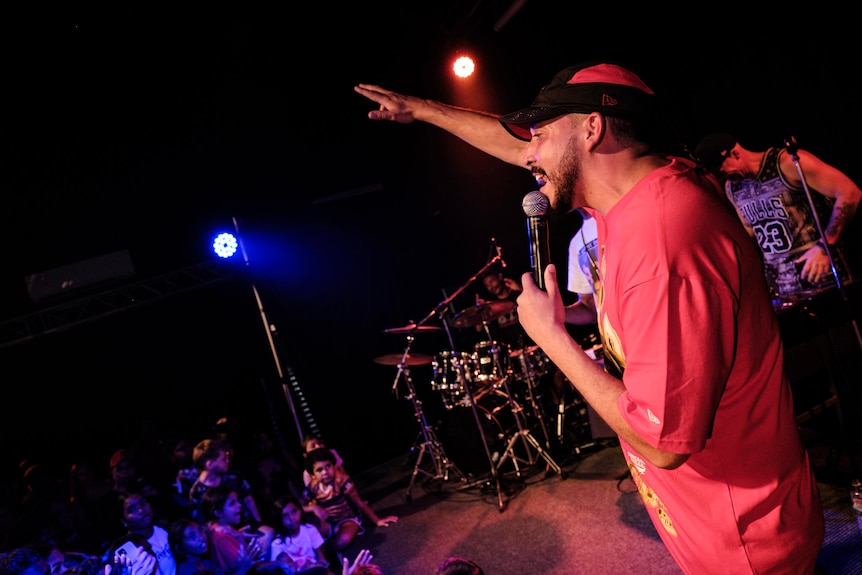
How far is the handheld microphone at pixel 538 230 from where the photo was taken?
1.48 m

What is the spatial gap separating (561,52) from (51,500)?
762cm

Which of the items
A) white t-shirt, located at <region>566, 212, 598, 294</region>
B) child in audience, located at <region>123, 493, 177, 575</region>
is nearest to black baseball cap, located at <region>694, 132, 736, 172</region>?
white t-shirt, located at <region>566, 212, 598, 294</region>

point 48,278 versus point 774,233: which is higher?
point 48,278

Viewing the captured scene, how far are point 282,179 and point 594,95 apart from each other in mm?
6913

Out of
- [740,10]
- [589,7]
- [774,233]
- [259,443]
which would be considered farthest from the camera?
[259,443]

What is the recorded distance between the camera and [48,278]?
6891 mm

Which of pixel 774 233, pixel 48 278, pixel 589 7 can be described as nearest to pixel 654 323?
pixel 774 233

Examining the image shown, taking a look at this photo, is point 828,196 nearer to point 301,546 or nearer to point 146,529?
point 301,546

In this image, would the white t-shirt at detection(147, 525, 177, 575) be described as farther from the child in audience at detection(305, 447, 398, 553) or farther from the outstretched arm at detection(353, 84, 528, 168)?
the outstretched arm at detection(353, 84, 528, 168)

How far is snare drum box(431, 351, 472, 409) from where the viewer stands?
18.9ft

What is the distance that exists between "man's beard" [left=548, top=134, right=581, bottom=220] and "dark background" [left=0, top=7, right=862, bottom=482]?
3550mm

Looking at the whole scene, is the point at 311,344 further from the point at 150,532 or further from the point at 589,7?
the point at 589,7

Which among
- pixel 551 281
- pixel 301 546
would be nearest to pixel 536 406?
pixel 301 546

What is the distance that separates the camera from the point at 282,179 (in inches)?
296
